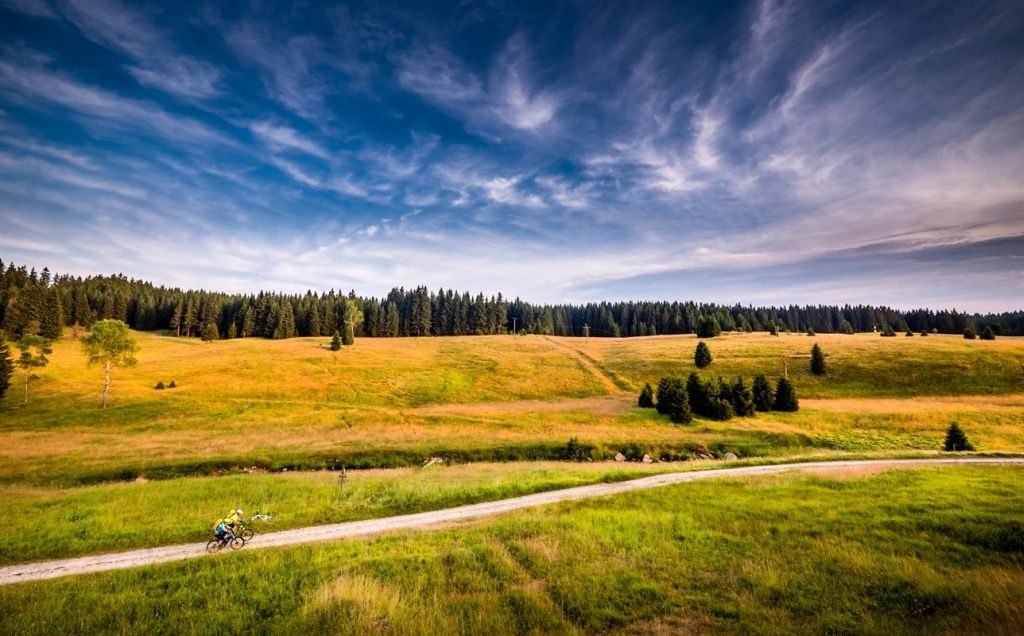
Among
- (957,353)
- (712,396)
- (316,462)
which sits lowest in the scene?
(316,462)

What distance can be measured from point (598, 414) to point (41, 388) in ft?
250

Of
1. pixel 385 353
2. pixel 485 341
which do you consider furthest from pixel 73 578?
pixel 485 341

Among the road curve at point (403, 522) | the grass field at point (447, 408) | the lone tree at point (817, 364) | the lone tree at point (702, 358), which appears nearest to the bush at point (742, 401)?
the grass field at point (447, 408)

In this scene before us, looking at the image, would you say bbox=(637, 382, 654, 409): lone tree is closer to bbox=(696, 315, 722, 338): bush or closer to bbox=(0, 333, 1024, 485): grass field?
bbox=(0, 333, 1024, 485): grass field

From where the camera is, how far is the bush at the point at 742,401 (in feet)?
171

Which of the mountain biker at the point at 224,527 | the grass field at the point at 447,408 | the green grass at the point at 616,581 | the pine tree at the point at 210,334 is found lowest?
the grass field at the point at 447,408

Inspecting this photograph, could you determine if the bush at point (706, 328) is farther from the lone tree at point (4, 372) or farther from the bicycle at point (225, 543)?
the lone tree at point (4, 372)

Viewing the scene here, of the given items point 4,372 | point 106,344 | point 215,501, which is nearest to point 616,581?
point 215,501

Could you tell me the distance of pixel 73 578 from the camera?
13.5m

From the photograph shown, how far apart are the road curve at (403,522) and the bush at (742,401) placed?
70.7 ft

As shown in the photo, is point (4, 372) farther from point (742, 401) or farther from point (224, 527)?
point (742, 401)

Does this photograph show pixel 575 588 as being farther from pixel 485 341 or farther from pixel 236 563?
pixel 485 341

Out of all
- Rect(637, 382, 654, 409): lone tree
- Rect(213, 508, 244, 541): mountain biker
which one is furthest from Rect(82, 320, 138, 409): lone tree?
Rect(637, 382, 654, 409): lone tree

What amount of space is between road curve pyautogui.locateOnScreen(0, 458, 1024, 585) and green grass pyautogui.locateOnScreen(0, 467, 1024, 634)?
2022 millimetres
